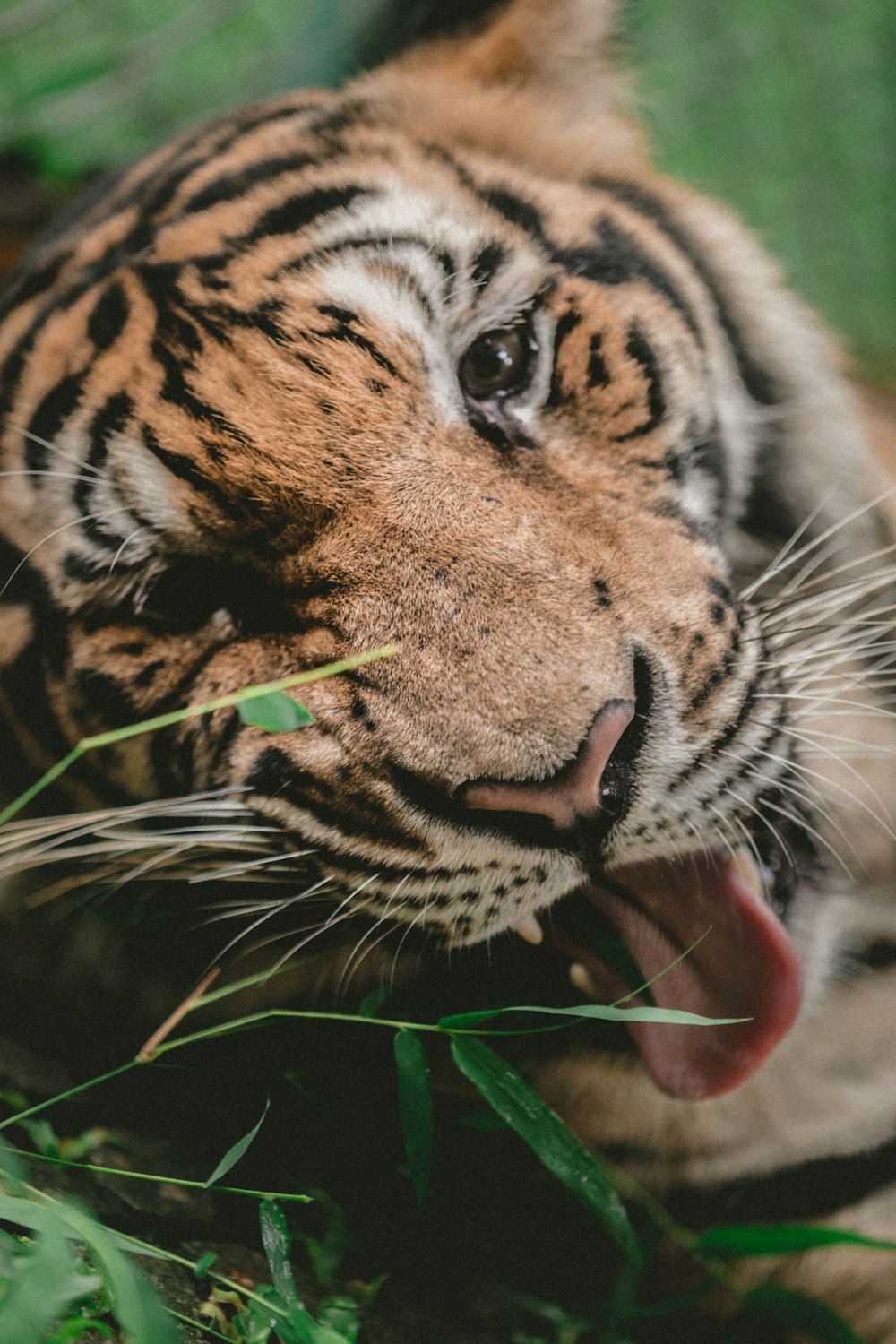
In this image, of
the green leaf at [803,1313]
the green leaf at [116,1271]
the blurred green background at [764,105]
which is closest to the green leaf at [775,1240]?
the green leaf at [803,1313]

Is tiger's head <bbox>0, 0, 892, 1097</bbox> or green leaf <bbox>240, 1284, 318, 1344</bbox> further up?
tiger's head <bbox>0, 0, 892, 1097</bbox>

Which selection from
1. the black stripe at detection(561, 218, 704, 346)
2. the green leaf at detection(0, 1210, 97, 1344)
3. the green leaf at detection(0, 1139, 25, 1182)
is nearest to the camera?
the green leaf at detection(0, 1210, 97, 1344)

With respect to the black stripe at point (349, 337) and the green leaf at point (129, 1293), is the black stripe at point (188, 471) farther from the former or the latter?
A: the green leaf at point (129, 1293)

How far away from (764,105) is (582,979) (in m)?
2.79

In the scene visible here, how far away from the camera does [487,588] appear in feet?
3.01

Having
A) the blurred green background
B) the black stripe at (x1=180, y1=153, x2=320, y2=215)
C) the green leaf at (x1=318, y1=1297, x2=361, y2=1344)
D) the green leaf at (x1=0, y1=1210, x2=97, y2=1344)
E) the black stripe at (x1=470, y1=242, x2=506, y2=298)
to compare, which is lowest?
the green leaf at (x1=318, y1=1297, x2=361, y2=1344)

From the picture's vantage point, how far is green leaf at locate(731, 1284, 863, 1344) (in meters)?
0.95

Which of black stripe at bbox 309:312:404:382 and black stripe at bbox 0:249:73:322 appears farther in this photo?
black stripe at bbox 0:249:73:322

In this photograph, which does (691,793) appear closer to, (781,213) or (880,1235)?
(880,1235)

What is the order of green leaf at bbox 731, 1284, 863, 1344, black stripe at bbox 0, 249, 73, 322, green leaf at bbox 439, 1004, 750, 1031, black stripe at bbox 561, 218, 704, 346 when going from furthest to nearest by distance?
black stripe at bbox 0, 249, 73, 322 → black stripe at bbox 561, 218, 704, 346 → green leaf at bbox 731, 1284, 863, 1344 → green leaf at bbox 439, 1004, 750, 1031

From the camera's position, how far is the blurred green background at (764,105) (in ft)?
9.34

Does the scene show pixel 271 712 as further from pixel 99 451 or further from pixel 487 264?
pixel 487 264

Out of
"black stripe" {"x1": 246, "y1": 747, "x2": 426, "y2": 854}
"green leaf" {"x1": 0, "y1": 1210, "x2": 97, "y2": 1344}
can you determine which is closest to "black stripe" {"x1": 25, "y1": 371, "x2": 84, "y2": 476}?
"black stripe" {"x1": 246, "y1": 747, "x2": 426, "y2": 854}

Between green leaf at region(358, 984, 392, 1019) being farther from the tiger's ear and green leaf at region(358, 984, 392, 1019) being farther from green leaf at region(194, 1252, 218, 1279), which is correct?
the tiger's ear
